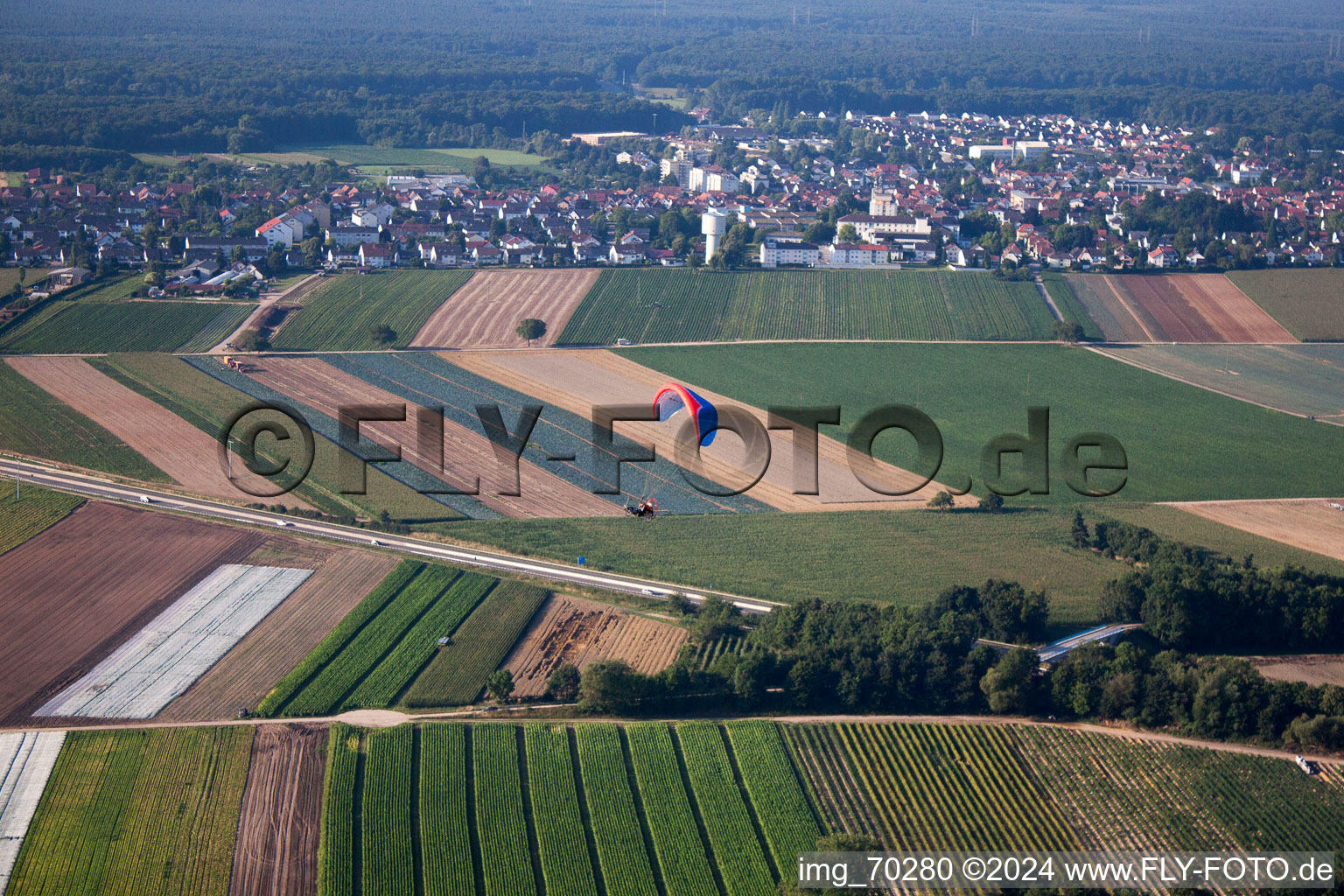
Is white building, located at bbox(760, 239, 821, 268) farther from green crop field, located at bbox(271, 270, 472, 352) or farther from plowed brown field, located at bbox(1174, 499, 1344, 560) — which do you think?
A: plowed brown field, located at bbox(1174, 499, 1344, 560)

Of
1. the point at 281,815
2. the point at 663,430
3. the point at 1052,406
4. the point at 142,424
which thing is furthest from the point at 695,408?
the point at 142,424

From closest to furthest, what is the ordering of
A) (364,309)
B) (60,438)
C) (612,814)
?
(612,814) < (60,438) < (364,309)

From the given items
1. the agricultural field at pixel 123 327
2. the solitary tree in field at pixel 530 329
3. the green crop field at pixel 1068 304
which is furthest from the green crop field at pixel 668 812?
the green crop field at pixel 1068 304

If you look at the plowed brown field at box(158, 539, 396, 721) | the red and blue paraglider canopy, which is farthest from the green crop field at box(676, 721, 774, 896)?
the plowed brown field at box(158, 539, 396, 721)

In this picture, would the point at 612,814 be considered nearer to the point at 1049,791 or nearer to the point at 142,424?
the point at 1049,791

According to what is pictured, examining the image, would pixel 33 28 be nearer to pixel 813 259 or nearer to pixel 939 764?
pixel 813 259

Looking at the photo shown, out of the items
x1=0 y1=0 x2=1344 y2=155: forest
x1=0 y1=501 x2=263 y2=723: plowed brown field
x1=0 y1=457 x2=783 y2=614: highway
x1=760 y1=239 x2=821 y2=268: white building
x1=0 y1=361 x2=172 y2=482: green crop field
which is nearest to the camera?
x1=0 y1=501 x2=263 y2=723: plowed brown field
